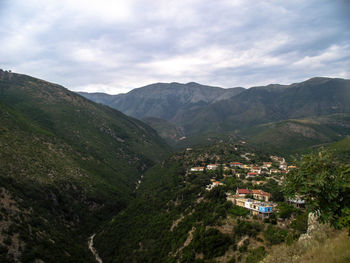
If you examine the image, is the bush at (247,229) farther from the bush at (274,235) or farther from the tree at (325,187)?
the tree at (325,187)

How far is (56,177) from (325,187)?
6789cm

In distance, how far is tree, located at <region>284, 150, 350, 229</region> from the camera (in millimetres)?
12364

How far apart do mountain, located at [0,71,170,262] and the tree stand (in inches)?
1423

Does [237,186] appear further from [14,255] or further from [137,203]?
[14,255]

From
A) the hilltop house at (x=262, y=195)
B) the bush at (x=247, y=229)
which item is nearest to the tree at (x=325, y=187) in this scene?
the bush at (x=247, y=229)

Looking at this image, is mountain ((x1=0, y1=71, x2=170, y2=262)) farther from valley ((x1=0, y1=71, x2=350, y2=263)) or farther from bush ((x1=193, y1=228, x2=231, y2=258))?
bush ((x1=193, y1=228, x2=231, y2=258))

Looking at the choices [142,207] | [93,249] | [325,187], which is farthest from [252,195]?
[93,249]

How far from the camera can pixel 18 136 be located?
6875cm

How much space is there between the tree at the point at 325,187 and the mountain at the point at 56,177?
36136 millimetres

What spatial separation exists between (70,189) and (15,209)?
26.5m

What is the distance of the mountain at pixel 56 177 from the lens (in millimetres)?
37594

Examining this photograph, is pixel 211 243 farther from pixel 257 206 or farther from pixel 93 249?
pixel 93 249

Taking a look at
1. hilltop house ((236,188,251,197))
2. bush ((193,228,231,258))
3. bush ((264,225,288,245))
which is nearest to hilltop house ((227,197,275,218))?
hilltop house ((236,188,251,197))

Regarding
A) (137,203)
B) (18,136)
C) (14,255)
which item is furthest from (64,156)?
(14,255)
